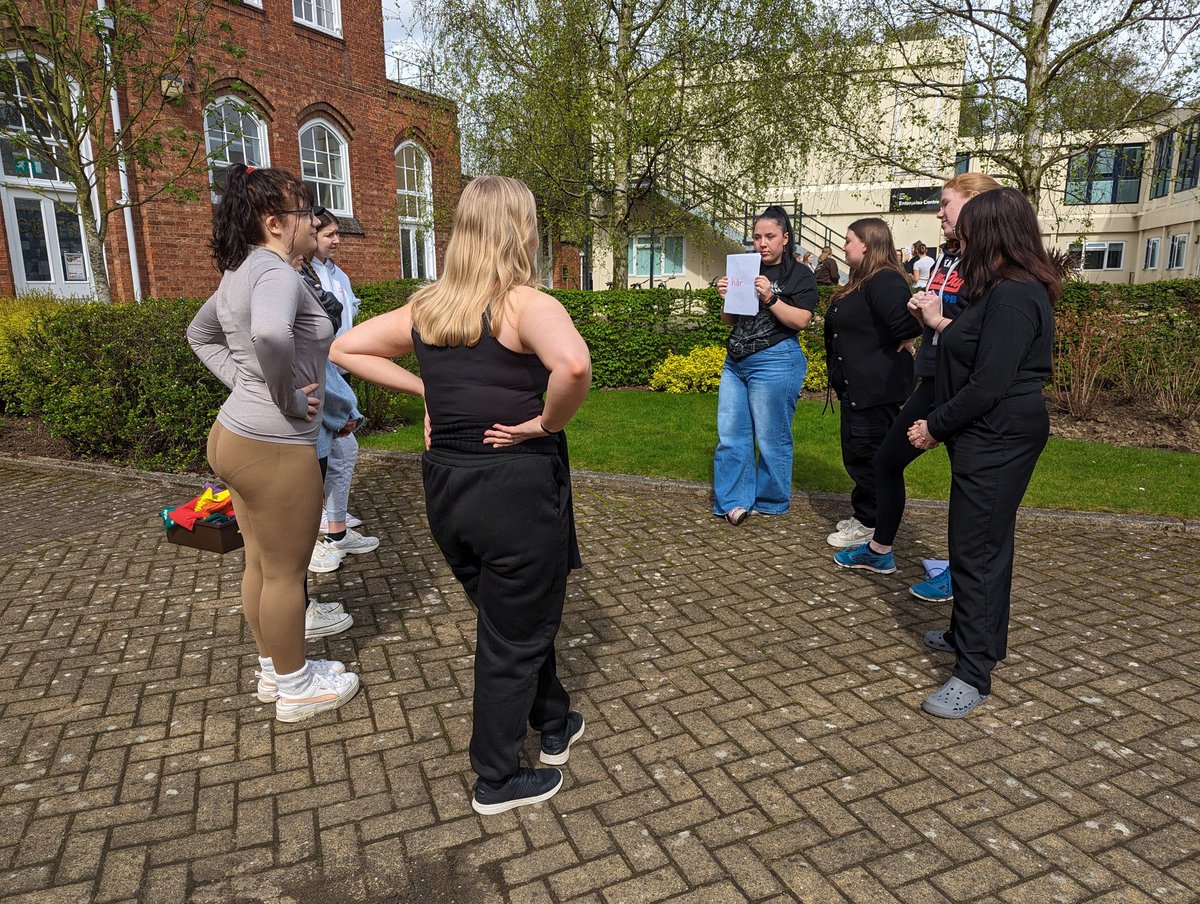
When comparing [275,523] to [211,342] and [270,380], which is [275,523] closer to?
[270,380]

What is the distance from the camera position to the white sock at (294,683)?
10.8 feet

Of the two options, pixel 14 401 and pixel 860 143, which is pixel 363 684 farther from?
pixel 860 143

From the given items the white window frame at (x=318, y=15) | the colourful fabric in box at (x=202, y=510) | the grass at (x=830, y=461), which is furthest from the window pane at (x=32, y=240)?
the colourful fabric in box at (x=202, y=510)

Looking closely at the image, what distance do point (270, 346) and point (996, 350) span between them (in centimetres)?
275

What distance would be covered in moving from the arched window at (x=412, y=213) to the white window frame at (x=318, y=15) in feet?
9.65

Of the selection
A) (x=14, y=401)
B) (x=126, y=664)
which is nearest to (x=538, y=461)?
(x=126, y=664)

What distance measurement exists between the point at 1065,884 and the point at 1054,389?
8731mm

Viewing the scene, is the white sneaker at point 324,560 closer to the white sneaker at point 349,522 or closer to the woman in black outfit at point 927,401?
the white sneaker at point 349,522

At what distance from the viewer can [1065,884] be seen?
2.45 metres

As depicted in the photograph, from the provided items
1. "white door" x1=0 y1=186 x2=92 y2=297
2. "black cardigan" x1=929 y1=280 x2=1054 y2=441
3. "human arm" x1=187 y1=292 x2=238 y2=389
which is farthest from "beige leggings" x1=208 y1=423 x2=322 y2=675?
"white door" x1=0 y1=186 x2=92 y2=297

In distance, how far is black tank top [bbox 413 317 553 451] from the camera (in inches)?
94.3

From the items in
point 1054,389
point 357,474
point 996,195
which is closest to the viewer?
point 996,195

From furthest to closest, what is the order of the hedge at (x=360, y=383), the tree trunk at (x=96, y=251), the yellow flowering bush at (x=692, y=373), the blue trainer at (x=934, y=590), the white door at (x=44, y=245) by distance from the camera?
the white door at (x=44, y=245), the yellow flowering bush at (x=692, y=373), the tree trunk at (x=96, y=251), the hedge at (x=360, y=383), the blue trainer at (x=934, y=590)

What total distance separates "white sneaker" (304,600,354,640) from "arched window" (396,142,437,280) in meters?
15.1
